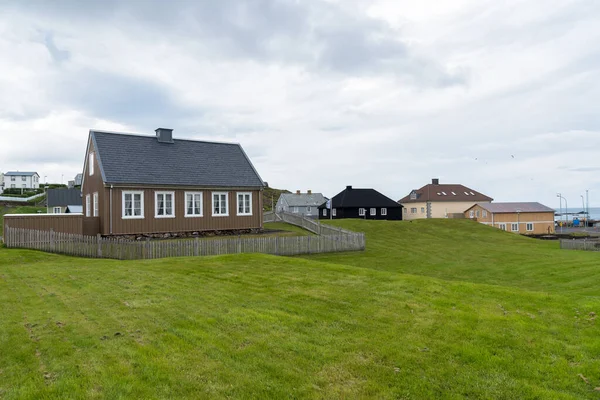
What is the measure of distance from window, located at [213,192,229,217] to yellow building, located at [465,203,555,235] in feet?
197

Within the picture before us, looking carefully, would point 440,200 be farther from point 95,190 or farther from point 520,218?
point 95,190

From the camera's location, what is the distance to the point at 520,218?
81625mm

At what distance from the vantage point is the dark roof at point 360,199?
77875 mm

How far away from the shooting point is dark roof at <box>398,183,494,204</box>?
90938 millimetres

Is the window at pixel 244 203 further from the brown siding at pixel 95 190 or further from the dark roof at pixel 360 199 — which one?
the dark roof at pixel 360 199

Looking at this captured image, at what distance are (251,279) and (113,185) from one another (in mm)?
19994

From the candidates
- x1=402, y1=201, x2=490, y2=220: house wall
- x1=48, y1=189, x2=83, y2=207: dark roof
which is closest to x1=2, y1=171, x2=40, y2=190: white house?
x1=48, y1=189, x2=83, y2=207: dark roof

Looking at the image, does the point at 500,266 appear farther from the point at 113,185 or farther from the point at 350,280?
the point at 113,185

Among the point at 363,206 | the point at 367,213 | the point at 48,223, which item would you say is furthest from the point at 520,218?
the point at 48,223

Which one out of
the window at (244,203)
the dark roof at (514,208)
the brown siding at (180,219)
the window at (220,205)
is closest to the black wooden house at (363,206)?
the dark roof at (514,208)

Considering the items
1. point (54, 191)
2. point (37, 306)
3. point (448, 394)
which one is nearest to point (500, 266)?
point (448, 394)

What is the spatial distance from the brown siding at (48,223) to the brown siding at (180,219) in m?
2.01

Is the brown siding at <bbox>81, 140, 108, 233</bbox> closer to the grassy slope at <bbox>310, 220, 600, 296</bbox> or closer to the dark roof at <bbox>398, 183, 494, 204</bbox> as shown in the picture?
the grassy slope at <bbox>310, 220, 600, 296</bbox>

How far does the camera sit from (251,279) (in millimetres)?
15633
